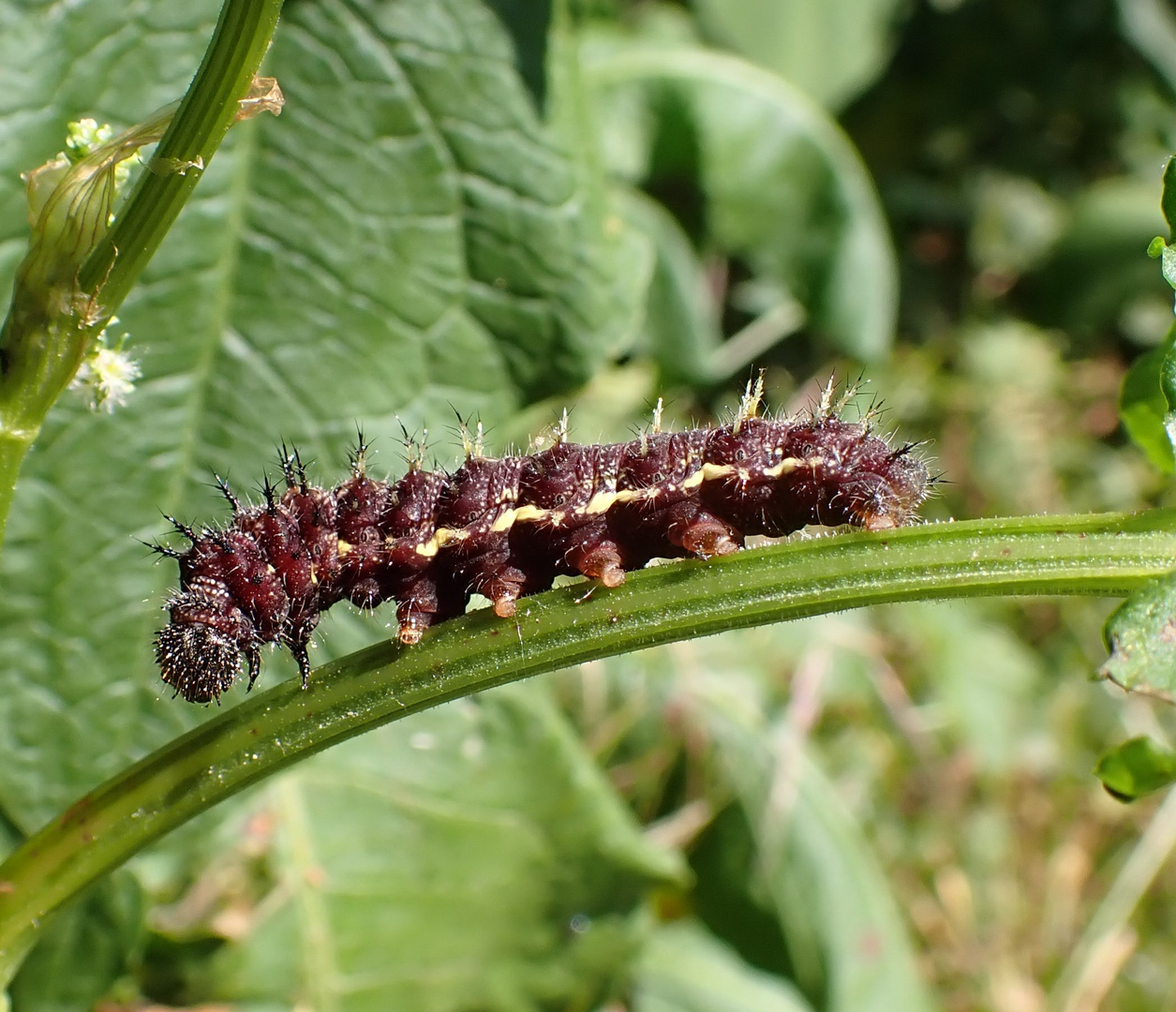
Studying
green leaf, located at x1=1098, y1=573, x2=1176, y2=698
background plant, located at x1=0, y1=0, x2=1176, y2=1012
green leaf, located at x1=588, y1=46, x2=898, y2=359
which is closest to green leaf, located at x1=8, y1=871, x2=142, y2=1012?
background plant, located at x1=0, y1=0, x2=1176, y2=1012

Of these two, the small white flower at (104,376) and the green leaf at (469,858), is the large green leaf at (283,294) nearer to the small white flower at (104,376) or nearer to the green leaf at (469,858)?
the green leaf at (469,858)

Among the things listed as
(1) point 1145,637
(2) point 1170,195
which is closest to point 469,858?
(1) point 1145,637

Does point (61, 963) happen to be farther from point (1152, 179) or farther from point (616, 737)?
point (1152, 179)

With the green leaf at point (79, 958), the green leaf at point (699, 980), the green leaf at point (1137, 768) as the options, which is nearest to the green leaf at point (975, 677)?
the green leaf at point (699, 980)

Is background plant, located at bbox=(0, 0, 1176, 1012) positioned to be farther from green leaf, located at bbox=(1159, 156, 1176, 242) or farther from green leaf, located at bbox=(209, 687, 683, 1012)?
green leaf, located at bbox=(1159, 156, 1176, 242)

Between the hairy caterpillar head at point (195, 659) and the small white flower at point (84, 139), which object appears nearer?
the small white flower at point (84, 139)

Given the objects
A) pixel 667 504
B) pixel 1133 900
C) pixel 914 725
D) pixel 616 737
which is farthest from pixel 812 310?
pixel 1133 900
